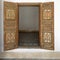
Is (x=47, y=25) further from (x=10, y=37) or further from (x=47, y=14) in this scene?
(x=10, y=37)

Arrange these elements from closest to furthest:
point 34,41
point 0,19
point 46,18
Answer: point 0,19
point 46,18
point 34,41

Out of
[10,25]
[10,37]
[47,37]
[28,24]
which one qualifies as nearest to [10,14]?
[10,25]

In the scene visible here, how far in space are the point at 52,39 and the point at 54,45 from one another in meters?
0.26

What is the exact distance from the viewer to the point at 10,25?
730 cm

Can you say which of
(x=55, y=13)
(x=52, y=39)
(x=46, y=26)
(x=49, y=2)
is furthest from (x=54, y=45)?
(x=49, y=2)

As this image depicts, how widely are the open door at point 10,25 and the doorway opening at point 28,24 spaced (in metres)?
1.63

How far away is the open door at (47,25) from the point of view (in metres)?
7.23

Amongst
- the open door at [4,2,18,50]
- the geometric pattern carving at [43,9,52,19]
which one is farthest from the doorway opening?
the geometric pattern carving at [43,9,52,19]

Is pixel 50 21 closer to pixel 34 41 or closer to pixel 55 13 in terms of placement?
pixel 55 13

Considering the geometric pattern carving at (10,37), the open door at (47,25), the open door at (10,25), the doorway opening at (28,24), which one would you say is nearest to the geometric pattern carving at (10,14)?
the open door at (10,25)

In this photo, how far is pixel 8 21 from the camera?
7.24 meters

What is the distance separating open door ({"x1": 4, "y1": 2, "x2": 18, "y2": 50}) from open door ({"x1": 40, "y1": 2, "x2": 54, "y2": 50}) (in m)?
1.13

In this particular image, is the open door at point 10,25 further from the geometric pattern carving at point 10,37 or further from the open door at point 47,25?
the open door at point 47,25

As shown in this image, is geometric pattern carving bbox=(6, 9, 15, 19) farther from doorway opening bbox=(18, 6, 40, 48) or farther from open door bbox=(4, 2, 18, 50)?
doorway opening bbox=(18, 6, 40, 48)
